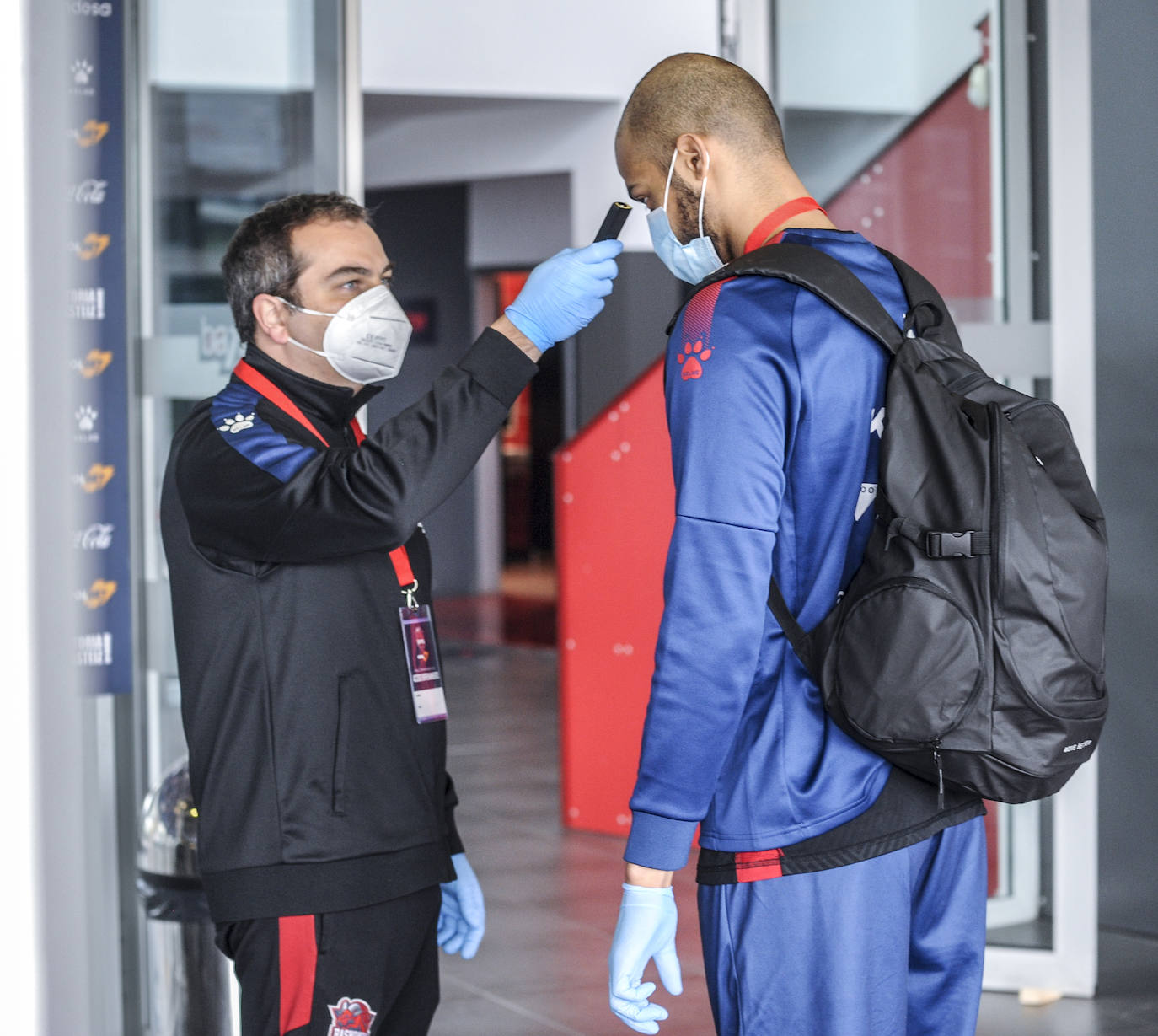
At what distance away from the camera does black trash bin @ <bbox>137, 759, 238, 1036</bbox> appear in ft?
8.45

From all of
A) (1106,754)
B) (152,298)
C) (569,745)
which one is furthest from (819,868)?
(569,745)

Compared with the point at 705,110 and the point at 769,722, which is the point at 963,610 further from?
the point at 705,110

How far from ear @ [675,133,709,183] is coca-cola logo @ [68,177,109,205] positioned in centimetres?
187

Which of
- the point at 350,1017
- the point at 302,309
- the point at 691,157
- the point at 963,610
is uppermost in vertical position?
the point at 691,157

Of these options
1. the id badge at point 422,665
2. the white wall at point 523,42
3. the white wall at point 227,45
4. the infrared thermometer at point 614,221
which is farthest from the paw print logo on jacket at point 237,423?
the white wall at point 523,42

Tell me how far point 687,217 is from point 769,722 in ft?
1.98

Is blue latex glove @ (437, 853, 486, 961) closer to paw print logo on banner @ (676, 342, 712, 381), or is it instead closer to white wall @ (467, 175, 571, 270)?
paw print logo on banner @ (676, 342, 712, 381)

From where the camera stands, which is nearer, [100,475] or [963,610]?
[963,610]

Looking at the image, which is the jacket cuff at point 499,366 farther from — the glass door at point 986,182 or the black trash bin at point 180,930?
the glass door at point 986,182

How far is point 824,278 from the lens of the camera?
1419 mm

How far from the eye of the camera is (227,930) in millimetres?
1833

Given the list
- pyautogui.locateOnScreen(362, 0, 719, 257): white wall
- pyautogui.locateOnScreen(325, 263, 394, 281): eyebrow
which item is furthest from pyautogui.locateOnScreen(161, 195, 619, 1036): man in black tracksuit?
pyautogui.locateOnScreen(362, 0, 719, 257): white wall

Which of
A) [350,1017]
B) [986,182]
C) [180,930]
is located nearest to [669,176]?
[350,1017]

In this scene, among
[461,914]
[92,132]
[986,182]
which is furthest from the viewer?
[986,182]
